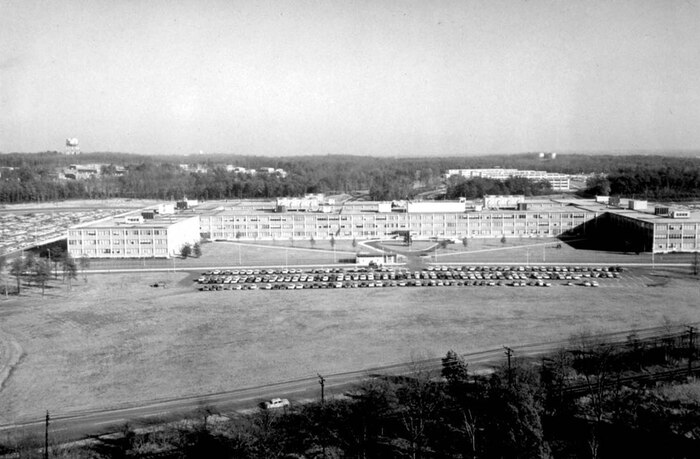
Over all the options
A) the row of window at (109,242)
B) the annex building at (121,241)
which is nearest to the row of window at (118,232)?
the annex building at (121,241)

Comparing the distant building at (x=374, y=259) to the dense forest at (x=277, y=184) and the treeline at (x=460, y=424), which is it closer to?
the treeline at (x=460, y=424)

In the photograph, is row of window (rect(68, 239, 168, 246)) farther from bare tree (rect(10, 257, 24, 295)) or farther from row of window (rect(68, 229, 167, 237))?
bare tree (rect(10, 257, 24, 295))

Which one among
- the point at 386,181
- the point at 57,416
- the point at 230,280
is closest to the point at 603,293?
the point at 230,280

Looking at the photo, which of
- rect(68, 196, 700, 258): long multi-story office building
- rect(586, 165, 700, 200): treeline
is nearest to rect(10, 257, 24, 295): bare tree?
rect(68, 196, 700, 258): long multi-story office building

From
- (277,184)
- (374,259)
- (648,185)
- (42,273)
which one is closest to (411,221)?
(374,259)

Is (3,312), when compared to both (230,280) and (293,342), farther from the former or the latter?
(293,342)

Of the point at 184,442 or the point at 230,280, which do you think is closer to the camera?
the point at 184,442
